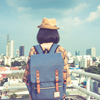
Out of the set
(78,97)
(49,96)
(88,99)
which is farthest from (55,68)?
(78,97)

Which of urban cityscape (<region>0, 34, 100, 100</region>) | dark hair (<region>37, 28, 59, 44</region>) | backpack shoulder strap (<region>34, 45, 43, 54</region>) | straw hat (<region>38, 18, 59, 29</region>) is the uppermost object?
straw hat (<region>38, 18, 59, 29</region>)

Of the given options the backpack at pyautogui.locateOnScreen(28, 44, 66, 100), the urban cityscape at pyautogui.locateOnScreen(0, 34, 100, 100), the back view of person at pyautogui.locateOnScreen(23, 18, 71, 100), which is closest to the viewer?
the backpack at pyautogui.locateOnScreen(28, 44, 66, 100)

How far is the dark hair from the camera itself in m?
1.25

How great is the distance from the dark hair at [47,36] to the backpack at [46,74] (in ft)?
0.56

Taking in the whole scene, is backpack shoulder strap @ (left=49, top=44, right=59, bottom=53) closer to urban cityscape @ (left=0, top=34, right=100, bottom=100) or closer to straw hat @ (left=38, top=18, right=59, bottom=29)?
straw hat @ (left=38, top=18, right=59, bottom=29)

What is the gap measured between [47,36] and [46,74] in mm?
315

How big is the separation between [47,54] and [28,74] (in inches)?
9.2

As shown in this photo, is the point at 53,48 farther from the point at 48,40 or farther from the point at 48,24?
the point at 48,24

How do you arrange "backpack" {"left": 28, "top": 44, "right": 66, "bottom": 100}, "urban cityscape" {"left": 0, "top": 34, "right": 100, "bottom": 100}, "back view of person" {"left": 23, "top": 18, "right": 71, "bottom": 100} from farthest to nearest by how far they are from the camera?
"urban cityscape" {"left": 0, "top": 34, "right": 100, "bottom": 100}, "back view of person" {"left": 23, "top": 18, "right": 71, "bottom": 100}, "backpack" {"left": 28, "top": 44, "right": 66, "bottom": 100}

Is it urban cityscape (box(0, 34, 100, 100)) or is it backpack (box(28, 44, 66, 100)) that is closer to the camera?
backpack (box(28, 44, 66, 100))

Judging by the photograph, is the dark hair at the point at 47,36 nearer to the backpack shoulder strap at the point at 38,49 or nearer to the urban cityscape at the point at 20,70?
the backpack shoulder strap at the point at 38,49

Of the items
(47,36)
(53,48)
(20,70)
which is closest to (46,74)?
(53,48)

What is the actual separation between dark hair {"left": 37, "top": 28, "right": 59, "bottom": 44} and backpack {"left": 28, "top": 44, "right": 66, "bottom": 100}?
170mm

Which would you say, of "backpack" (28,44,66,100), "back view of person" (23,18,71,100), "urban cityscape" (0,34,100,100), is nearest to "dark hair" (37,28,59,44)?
"back view of person" (23,18,71,100)
